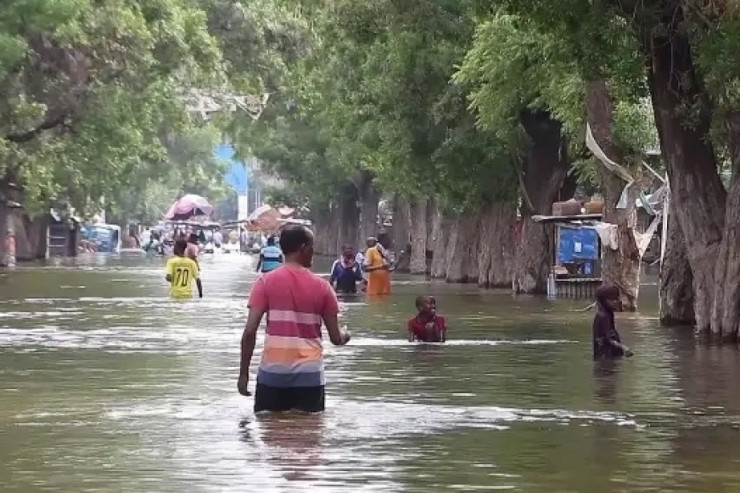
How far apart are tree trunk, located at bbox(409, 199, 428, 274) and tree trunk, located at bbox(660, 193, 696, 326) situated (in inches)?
1265

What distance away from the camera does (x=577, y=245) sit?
153ft

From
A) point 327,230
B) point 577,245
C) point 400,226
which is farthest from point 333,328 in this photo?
point 327,230

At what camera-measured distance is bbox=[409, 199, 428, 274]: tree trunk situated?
6044 cm

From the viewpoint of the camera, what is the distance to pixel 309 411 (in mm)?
12570

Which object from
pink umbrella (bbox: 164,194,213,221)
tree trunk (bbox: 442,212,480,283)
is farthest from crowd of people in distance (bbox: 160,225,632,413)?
pink umbrella (bbox: 164,194,213,221)

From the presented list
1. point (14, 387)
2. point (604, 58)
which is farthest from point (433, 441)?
point (604, 58)

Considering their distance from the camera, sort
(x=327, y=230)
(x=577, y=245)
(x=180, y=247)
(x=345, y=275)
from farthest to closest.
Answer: (x=327, y=230) < (x=577, y=245) < (x=345, y=275) < (x=180, y=247)

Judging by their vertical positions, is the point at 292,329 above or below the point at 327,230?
below

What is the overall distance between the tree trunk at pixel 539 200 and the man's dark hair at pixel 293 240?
94.6 ft

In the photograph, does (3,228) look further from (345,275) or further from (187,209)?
(187,209)

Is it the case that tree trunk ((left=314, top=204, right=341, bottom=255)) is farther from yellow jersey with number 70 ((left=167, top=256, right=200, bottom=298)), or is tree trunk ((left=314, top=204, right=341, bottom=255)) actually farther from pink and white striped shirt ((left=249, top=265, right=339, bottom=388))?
pink and white striped shirt ((left=249, top=265, right=339, bottom=388))

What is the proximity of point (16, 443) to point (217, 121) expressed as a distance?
70312mm

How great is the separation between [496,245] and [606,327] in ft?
88.9

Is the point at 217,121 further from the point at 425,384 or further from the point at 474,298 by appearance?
the point at 425,384
